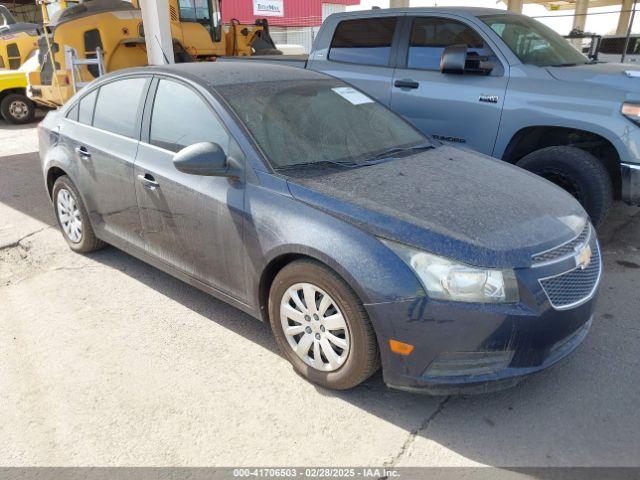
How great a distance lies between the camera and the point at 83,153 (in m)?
4.07

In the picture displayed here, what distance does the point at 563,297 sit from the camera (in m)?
2.53

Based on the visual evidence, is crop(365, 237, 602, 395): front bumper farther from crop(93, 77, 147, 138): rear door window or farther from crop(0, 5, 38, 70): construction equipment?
crop(0, 5, 38, 70): construction equipment

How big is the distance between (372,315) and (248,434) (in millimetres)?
843

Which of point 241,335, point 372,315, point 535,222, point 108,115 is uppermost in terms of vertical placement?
point 108,115

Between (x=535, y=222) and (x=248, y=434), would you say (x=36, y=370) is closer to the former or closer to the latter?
(x=248, y=434)

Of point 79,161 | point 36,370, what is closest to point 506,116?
point 79,161

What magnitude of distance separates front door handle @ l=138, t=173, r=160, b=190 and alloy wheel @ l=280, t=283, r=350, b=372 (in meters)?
1.25

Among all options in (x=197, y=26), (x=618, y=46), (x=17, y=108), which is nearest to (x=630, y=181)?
(x=197, y=26)

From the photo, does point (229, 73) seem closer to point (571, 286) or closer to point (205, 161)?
point (205, 161)

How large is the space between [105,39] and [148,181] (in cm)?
747

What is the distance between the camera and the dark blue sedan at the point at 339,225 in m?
2.40

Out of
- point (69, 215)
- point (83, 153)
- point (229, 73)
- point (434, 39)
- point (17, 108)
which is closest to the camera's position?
point (229, 73)

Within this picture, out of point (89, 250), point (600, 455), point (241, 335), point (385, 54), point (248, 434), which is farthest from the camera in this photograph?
point (385, 54)

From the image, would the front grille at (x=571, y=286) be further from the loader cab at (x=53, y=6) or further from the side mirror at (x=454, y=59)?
the loader cab at (x=53, y=6)
